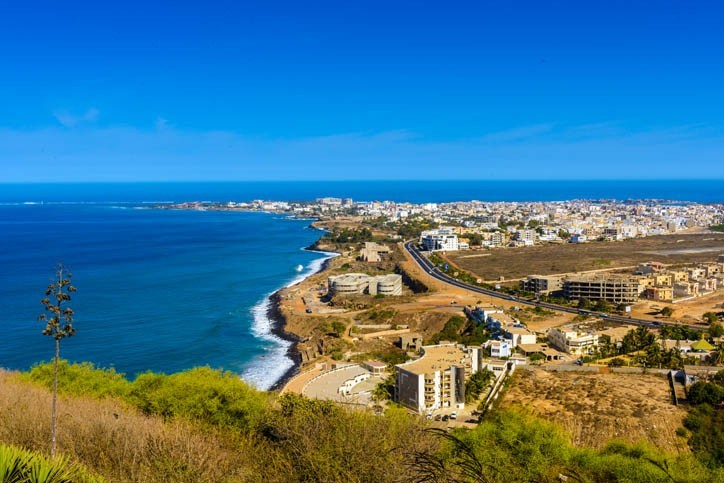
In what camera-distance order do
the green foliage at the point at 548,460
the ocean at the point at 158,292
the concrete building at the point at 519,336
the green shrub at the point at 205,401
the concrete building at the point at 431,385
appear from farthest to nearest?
the ocean at the point at 158,292
the concrete building at the point at 519,336
the concrete building at the point at 431,385
the green shrub at the point at 205,401
the green foliage at the point at 548,460

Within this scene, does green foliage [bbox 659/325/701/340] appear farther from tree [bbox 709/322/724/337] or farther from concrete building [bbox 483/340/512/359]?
concrete building [bbox 483/340/512/359]

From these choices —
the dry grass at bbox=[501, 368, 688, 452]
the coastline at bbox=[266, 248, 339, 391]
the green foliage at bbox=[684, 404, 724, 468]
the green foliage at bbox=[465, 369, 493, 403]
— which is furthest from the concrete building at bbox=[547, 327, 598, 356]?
the coastline at bbox=[266, 248, 339, 391]

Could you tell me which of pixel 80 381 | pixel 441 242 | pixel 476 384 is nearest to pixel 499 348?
pixel 476 384

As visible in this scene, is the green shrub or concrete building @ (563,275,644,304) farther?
concrete building @ (563,275,644,304)

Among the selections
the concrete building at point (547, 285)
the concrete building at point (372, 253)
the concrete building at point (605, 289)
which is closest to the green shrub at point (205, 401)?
the concrete building at point (605, 289)

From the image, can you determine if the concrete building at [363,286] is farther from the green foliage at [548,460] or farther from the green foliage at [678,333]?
the green foliage at [548,460]
